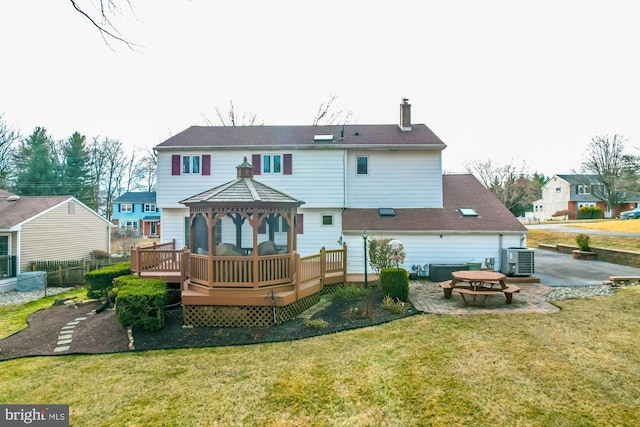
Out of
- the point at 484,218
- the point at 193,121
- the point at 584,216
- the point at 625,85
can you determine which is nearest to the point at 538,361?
the point at 484,218

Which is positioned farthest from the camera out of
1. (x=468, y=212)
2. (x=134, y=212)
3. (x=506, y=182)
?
(x=134, y=212)

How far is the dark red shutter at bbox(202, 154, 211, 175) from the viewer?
13461mm

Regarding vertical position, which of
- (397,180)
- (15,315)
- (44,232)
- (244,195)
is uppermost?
(397,180)

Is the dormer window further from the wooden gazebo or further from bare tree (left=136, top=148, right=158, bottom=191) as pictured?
bare tree (left=136, top=148, right=158, bottom=191)

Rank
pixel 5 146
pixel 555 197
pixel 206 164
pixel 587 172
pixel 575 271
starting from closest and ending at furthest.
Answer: pixel 575 271, pixel 206 164, pixel 5 146, pixel 587 172, pixel 555 197

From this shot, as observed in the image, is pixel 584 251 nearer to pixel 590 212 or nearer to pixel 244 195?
pixel 244 195

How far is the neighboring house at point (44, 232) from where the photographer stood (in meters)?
16.8

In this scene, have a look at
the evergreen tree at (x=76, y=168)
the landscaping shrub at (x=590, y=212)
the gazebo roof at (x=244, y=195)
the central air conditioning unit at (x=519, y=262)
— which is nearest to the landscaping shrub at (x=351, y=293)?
the gazebo roof at (x=244, y=195)

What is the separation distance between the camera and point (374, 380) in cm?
482

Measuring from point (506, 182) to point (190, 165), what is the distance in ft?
106

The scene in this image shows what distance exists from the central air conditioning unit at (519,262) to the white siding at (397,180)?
11.6ft

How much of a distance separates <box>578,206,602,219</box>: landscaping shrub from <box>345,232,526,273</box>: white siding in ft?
119

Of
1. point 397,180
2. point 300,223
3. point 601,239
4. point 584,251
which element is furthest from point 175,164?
point 601,239

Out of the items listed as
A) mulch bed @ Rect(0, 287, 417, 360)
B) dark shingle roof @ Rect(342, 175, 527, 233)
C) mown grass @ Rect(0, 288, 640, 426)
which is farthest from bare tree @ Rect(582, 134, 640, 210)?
mulch bed @ Rect(0, 287, 417, 360)
